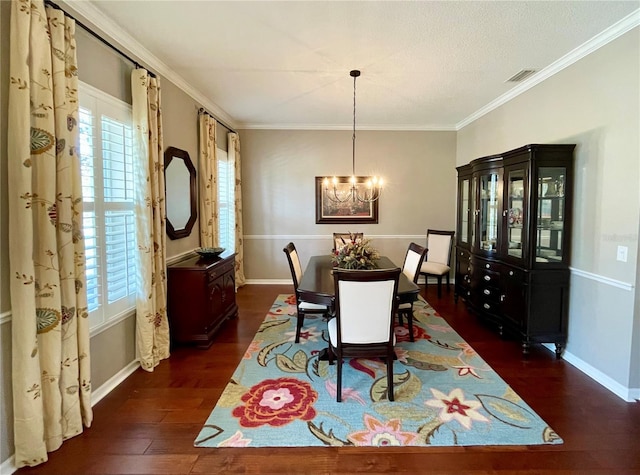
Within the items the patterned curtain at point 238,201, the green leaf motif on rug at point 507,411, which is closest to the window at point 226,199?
the patterned curtain at point 238,201

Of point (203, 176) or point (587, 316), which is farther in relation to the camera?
point (203, 176)

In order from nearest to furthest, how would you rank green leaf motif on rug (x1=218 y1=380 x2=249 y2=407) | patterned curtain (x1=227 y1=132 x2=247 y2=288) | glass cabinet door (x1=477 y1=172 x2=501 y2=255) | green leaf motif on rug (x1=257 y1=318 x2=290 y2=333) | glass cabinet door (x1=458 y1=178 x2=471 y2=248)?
1. green leaf motif on rug (x1=218 y1=380 x2=249 y2=407)
2. glass cabinet door (x1=477 y1=172 x2=501 y2=255)
3. green leaf motif on rug (x1=257 y1=318 x2=290 y2=333)
4. glass cabinet door (x1=458 y1=178 x2=471 y2=248)
5. patterned curtain (x1=227 y1=132 x2=247 y2=288)

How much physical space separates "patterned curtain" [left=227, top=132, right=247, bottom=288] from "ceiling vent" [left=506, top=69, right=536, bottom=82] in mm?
4080

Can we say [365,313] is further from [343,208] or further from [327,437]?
[343,208]

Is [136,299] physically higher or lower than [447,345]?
higher

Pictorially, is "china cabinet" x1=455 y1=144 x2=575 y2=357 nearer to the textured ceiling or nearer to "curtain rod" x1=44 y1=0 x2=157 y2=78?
the textured ceiling

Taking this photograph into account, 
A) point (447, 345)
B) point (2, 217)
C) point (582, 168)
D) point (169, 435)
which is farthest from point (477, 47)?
point (169, 435)

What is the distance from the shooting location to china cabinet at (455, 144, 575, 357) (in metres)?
3.30

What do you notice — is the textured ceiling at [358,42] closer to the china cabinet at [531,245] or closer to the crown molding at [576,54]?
the crown molding at [576,54]

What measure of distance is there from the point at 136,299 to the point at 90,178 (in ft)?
3.65

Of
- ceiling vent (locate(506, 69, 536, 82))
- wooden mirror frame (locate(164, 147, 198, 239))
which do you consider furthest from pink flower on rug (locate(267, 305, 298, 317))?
ceiling vent (locate(506, 69, 536, 82))

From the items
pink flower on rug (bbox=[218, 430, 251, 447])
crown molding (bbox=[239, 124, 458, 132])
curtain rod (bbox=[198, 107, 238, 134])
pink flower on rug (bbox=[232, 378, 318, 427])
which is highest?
crown molding (bbox=[239, 124, 458, 132])

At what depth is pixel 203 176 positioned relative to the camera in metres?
4.47

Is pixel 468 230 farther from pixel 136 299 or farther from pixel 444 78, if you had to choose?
pixel 136 299
